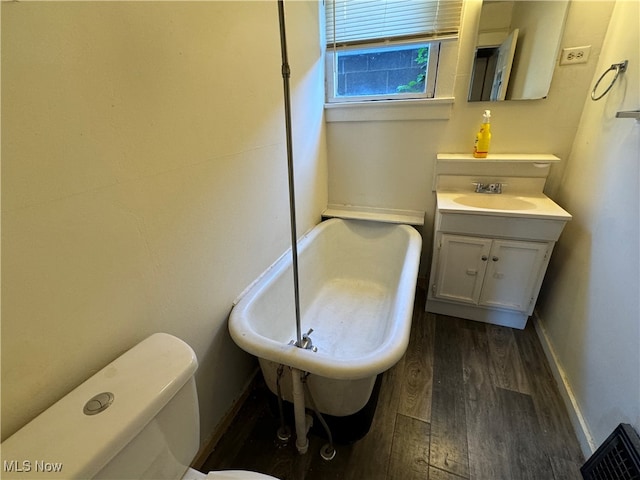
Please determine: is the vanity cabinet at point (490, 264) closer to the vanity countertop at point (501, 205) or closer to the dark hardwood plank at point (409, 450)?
the vanity countertop at point (501, 205)

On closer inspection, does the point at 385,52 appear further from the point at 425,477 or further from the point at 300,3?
the point at 425,477

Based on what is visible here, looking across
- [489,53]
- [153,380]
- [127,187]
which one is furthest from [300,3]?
[153,380]

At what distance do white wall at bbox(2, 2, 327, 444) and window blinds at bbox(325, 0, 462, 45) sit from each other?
0.71 m

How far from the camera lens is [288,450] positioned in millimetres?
1197

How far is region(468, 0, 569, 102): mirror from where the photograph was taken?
154 cm

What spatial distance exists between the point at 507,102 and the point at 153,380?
2.16 metres

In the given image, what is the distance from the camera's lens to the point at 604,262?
1.24m

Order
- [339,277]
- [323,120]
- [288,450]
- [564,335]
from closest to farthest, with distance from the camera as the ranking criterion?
1. [288,450]
2. [564,335]
3. [323,120]
4. [339,277]

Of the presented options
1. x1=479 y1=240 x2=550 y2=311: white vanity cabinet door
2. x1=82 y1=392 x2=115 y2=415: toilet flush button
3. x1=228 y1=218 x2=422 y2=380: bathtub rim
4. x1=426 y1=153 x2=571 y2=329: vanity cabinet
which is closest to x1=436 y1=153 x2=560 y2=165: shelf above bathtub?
x1=426 y1=153 x2=571 y2=329: vanity cabinet

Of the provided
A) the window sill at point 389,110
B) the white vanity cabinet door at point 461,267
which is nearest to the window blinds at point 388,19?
the window sill at point 389,110

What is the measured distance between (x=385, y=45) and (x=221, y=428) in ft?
7.43

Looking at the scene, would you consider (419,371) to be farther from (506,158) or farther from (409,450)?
(506,158)

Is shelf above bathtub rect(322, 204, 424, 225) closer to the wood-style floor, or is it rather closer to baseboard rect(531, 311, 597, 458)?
the wood-style floor

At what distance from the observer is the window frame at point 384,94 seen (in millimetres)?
1745
